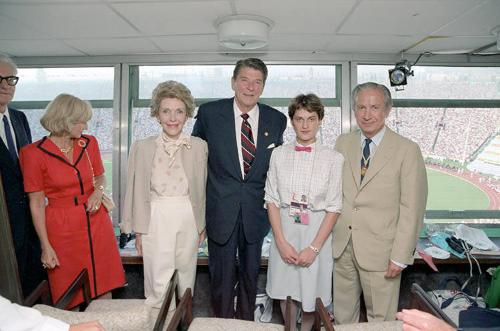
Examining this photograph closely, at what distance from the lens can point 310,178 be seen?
213 centimetres

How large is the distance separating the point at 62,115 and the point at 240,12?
1274 millimetres

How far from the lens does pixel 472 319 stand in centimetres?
171

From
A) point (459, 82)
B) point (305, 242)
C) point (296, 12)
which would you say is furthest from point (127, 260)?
point (459, 82)

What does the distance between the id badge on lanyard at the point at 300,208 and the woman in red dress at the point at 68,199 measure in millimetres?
1216

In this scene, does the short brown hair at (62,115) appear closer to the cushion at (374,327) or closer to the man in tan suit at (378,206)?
the man in tan suit at (378,206)

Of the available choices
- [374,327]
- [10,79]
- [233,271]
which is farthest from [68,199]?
[374,327]

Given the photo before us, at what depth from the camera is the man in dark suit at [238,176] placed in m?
2.23

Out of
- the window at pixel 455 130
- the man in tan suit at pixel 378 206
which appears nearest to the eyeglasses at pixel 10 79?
the man in tan suit at pixel 378 206

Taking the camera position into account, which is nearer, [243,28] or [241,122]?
[241,122]

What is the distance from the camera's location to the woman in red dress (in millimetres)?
2121

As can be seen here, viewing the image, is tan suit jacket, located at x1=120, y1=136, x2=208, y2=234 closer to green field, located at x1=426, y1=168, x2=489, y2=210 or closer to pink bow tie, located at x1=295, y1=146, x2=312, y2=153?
pink bow tie, located at x1=295, y1=146, x2=312, y2=153

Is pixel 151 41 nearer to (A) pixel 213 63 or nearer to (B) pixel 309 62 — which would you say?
(A) pixel 213 63

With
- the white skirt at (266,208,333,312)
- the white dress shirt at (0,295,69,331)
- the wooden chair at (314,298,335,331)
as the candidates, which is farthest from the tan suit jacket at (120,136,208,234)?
the white dress shirt at (0,295,69,331)

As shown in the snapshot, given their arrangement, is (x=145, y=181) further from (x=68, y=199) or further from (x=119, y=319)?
(x=119, y=319)
